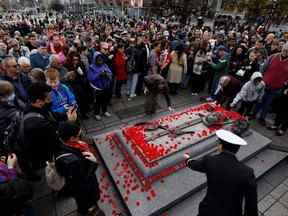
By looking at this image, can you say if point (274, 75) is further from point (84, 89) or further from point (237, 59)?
point (84, 89)

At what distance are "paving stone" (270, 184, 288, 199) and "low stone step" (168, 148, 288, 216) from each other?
345 mm

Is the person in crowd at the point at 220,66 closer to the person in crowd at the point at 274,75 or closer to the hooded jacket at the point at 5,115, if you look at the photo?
the person in crowd at the point at 274,75

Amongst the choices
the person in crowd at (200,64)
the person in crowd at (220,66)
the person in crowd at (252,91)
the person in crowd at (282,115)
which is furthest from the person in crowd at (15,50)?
the person in crowd at (282,115)

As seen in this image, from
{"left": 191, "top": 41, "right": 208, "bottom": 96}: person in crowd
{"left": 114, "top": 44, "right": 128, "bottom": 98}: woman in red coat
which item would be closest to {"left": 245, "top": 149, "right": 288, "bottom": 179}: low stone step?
{"left": 191, "top": 41, "right": 208, "bottom": 96}: person in crowd

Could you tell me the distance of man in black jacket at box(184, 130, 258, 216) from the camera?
6.31ft

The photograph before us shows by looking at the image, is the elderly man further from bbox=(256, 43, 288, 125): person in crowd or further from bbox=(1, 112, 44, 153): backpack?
bbox=(256, 43, 288, 125): person in crowd

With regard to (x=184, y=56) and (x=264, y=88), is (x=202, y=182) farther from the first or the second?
(x=184, y=56)

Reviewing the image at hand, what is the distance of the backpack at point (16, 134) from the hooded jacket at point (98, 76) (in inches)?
98.2

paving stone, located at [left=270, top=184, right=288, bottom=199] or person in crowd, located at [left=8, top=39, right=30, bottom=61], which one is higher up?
person in crowd, located at [left=8, top=39, right=30, bottom=61]

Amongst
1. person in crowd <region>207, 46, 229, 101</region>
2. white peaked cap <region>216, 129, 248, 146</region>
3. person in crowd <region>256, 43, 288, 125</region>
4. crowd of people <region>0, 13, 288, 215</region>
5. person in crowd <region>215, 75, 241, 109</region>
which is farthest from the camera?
person in crowd <region>207, 46, 229, 101</region>

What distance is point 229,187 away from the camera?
196 cm

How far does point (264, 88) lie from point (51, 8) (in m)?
76.4

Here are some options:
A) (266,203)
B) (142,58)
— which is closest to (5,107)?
(142,58)

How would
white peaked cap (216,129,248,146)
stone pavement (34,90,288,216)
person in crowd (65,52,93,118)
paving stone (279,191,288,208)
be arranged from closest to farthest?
1. white peaked cap (216,129,248,146)
2. stone pavement (34,90,288,216)
3. paving stone (279,191,288,208)
4. person in crowd (65,52,93,118)
